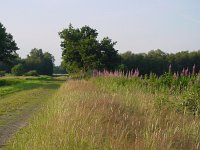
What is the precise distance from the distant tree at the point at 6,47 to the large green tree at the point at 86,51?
7649mm

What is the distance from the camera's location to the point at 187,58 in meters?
75.0

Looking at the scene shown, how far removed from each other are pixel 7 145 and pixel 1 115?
7326 mm

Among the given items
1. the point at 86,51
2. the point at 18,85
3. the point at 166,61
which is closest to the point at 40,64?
the point at 166,61

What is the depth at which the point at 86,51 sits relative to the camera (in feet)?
180

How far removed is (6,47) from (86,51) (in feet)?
50.8

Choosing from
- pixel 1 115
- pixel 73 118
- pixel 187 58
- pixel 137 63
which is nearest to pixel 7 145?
pixel 73 118

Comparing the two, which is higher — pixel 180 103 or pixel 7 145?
pixel 180 103

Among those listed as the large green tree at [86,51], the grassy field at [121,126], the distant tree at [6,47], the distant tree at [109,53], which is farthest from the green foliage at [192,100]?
the distant tree at [6,47]

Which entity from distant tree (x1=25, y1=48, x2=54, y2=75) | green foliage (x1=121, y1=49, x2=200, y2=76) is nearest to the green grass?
green foliage (x1=121, y1=49, x2=200, y2=76)

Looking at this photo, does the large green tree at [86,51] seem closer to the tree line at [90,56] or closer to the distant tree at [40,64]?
the tree line at [90,56]

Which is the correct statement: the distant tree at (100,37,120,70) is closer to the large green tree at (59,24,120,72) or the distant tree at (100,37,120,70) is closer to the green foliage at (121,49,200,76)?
the large green tree at (59,24,120,72)

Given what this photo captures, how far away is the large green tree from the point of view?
54.7 m

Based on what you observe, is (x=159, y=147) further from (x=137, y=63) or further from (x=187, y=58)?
(x=137, y=63)

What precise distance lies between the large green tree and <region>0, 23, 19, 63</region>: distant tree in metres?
7.65
